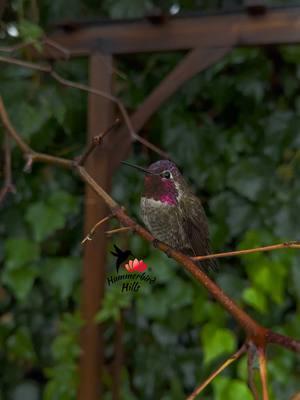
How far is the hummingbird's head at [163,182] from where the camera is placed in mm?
207

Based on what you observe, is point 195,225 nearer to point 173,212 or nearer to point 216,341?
point 173,212

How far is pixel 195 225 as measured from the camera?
0.79 feet

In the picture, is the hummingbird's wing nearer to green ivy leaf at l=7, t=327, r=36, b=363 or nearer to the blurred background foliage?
the blurred background foliage

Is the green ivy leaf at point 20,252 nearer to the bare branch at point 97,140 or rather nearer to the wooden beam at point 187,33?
the wooden beam at point 187,33

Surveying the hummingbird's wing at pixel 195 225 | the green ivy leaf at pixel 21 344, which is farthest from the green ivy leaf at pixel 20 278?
the hummingbird's wing at pixel 195 225

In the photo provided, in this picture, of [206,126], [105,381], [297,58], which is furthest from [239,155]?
[105,381]

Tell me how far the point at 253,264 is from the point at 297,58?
357 mm

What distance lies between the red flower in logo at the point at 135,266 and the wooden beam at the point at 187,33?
29.0 inches

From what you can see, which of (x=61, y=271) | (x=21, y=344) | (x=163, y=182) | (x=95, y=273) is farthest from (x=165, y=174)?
(x=21, y=344)

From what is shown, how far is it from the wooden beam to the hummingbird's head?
2.35 ft

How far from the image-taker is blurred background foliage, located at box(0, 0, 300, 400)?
3.22ft

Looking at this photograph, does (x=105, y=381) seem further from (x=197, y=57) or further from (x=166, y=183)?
(x=166, y=183)

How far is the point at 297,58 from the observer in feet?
3.58

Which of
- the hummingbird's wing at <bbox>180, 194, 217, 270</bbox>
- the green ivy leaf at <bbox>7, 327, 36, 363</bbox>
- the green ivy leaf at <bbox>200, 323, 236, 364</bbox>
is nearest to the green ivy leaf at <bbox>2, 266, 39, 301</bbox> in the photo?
the green ivy leaf at <bbox>7, 327, 36, 363</bbox>
